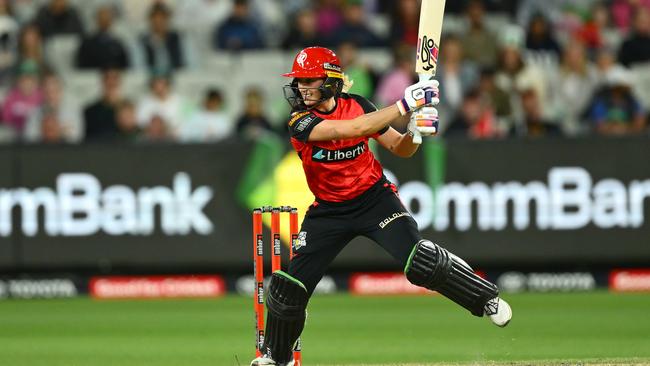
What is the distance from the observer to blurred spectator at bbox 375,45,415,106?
13586 millimetres

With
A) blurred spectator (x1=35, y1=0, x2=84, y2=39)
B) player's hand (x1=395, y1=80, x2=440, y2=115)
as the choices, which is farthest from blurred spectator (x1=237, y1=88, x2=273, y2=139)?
player's hand (x1=395, y1=80, x2=440, y2=115)

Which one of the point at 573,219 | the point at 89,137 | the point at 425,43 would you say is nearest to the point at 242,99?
the point at 89,137

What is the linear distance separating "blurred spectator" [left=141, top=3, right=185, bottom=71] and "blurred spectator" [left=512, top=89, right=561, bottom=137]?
4.16m

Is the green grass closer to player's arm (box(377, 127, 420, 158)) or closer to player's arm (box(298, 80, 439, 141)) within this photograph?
player's arm (box(377, 127, 420, 158))

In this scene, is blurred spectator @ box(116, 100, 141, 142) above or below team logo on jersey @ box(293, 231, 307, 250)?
above

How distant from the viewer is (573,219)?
12.3m

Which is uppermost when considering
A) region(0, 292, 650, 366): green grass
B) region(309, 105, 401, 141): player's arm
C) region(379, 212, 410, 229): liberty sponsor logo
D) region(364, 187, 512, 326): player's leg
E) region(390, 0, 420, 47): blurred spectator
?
region(390, 0, 420, 47): blurred spectator

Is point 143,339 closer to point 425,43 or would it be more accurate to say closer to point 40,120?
point 425,43

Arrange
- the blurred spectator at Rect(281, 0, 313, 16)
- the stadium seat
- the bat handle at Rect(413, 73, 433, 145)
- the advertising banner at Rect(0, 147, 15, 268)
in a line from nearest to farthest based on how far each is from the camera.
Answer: the bat handle at Rect(413, 73, 433, 145) < the advertising banner at Rect(0, 147, 15, 268) < the stadium seat < the blurred spectator at Rect(281, 0, 313, 16)

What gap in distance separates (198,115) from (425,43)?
6707 millimetres

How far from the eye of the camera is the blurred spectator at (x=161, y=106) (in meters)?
13.6

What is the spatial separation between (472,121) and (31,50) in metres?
5.09

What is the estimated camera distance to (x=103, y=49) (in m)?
14.5

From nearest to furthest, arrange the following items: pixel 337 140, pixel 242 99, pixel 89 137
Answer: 1. pixel 337 140
2. pixel 89 137
3. pixel 242 99
